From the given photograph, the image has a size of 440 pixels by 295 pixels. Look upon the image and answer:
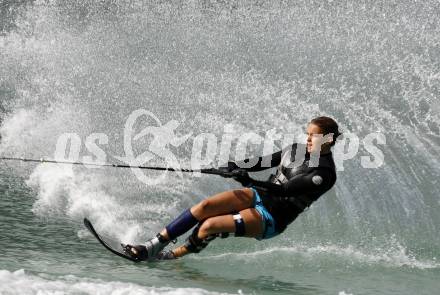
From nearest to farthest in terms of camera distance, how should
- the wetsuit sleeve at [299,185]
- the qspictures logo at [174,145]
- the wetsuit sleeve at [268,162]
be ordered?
the wetsuit sleeve at [299,185], the wetsuit sleeve at [268,162], the qspictures logo at [174,145]

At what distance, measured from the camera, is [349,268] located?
5.24 metres

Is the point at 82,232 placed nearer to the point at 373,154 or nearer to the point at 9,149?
the point at 373,154

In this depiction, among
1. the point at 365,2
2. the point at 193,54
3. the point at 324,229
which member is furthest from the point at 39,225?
the point at 365,2

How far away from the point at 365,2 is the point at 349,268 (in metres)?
8.31

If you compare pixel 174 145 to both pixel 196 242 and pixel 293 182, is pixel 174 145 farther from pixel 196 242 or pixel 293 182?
pixel 293 182

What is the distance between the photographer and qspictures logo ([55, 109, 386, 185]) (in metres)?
7.34

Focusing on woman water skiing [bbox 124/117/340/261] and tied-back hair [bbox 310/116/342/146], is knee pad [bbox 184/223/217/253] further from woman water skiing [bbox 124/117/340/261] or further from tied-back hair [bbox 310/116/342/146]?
tied-back hair [bbox 310/116/342/146]

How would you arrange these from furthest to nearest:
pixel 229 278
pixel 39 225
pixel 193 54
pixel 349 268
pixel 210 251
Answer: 1. pixel 193 54
2. pixel 39 225
3. pixel 210 251
4. pixel 349 268
5. pixel 229 278

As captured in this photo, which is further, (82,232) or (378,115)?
(378,115)

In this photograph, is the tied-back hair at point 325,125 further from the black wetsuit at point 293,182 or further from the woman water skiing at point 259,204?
the black wetsuit at point 293,182

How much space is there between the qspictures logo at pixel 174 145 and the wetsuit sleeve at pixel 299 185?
5.38 feet

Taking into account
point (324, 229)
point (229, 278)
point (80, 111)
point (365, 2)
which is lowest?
point (229, 278)

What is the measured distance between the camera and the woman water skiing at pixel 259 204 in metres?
5.00

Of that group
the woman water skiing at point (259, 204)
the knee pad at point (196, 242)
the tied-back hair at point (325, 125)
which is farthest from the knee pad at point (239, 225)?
the tied-back hair at point (325, 125)
